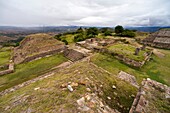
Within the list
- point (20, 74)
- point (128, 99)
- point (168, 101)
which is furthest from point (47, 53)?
point (168, 101)

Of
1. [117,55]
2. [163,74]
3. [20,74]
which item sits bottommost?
[20,74]

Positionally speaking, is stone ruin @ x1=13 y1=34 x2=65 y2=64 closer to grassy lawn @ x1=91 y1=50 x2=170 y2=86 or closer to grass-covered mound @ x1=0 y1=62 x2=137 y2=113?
grassy lawn @ x1=91 y1=50 x2=170 y2=86

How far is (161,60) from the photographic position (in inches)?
533

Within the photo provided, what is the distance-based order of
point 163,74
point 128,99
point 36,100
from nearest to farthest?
1. point 36,100
2. point 128,99
3. point 163,74

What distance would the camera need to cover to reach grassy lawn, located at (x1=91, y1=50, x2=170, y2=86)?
9.67m

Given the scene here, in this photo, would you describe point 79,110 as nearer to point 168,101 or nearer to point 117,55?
point 168,101

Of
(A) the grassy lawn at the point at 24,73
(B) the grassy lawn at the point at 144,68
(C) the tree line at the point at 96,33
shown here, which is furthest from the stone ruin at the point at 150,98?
(C) the tree line at the point at 96,33

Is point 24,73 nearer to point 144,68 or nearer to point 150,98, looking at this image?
point 150,98

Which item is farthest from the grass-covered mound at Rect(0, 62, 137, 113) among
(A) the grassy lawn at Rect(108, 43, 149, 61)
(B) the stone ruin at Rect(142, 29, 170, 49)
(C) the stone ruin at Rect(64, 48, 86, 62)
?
(B) the stone ruin at Rect(142, 29, 170, 49)

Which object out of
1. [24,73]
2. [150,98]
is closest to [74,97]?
[150,98]

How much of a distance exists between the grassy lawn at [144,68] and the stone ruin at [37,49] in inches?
357

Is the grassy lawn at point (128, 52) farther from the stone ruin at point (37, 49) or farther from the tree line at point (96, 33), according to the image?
the tree line at point (96, 33)

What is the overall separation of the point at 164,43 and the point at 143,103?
21780 mm

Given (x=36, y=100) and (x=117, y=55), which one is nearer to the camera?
(x=36, y=100)
